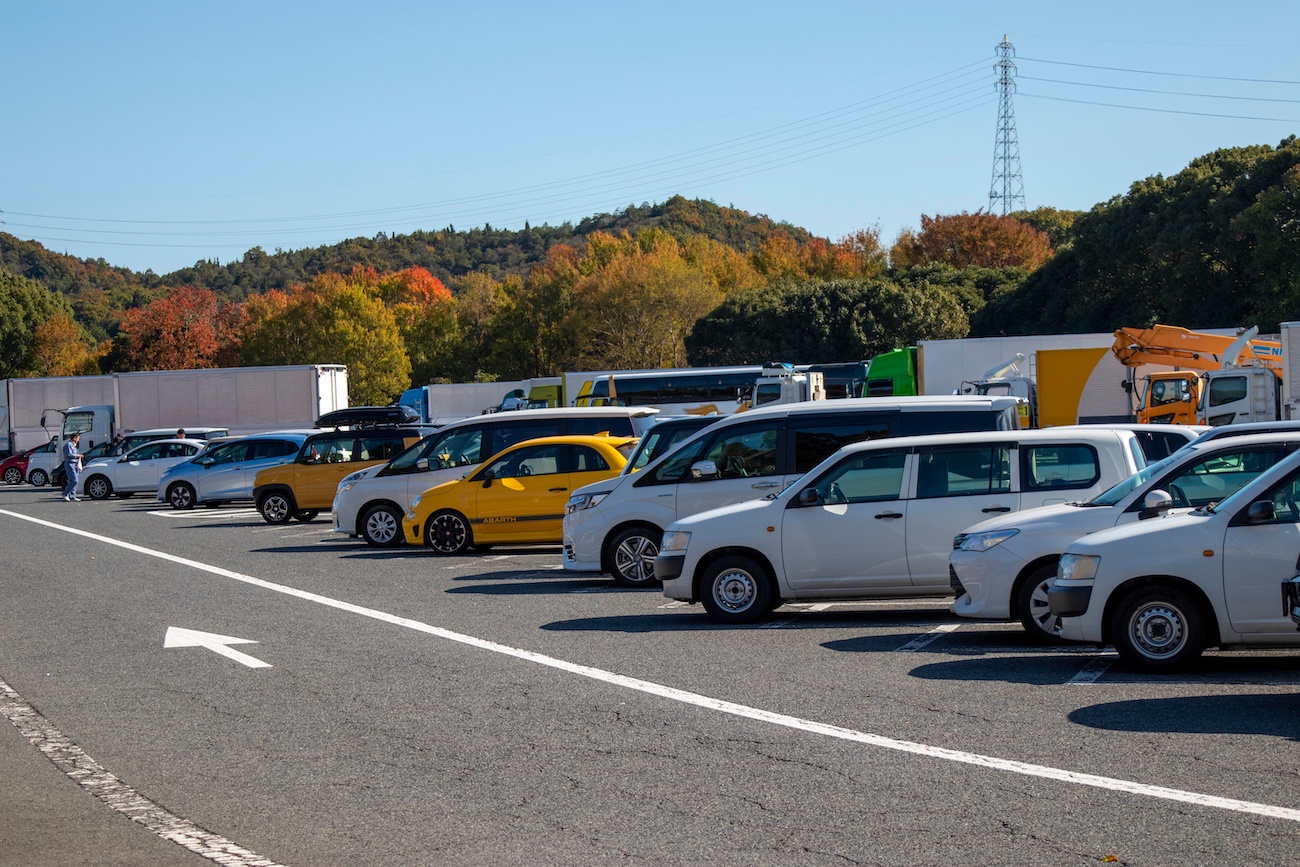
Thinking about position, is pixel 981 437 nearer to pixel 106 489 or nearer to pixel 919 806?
pixel 919 806

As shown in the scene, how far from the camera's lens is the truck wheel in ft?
123

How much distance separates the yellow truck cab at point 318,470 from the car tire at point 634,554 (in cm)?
1174

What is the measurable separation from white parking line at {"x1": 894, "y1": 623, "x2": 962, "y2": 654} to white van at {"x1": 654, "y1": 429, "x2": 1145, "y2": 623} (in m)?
0.33

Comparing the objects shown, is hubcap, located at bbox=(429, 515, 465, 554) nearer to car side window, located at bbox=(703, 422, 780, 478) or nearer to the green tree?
car side window, located at bbox=(703, 422, 780, 478)

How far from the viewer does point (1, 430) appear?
57.2 metres

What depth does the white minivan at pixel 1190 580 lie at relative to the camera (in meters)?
8.80

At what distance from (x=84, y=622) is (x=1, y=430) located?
49.2m

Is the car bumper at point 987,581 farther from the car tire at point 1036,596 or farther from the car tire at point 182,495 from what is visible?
the car tire at point 182,495

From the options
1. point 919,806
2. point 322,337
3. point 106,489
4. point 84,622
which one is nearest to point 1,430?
point 106,489

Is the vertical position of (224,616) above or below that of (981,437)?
below

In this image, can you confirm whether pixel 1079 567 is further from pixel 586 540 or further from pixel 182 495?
pixel 182 495

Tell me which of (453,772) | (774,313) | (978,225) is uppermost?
(978,225)

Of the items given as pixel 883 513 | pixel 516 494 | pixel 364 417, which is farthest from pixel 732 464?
pixel 364 417

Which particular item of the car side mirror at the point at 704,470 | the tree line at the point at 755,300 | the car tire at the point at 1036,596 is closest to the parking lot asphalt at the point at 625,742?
the car tire at the point at 1036,596
